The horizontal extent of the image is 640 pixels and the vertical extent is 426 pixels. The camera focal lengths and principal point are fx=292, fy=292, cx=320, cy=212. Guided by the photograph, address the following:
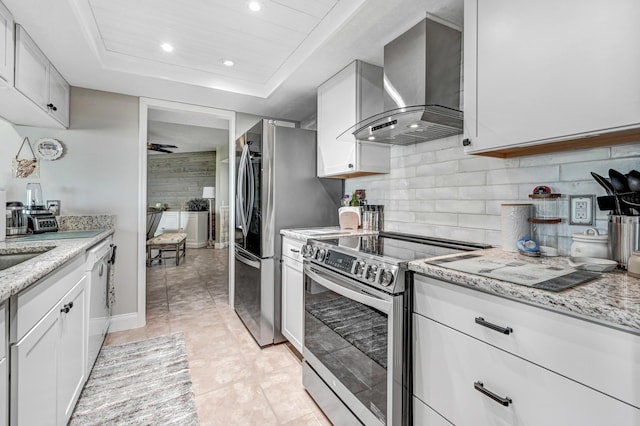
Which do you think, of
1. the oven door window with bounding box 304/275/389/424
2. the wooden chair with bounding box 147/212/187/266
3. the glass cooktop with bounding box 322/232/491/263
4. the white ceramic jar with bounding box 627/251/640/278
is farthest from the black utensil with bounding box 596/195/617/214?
the wooden chair with bounding box 147/212/187/266

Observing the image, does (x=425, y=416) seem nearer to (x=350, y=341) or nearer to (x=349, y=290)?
(x=350, y=341)

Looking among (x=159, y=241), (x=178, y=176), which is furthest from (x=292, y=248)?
(x=178, y=176)

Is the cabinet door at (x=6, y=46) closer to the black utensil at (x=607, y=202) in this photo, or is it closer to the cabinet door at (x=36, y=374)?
the cabinet door at (x=36, y=374)

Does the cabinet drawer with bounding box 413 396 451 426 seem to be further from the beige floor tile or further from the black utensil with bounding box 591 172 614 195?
the black utensil with bounding box 591 172 614 195

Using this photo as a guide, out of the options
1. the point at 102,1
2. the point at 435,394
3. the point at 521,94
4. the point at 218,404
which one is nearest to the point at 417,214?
the point at 521,94

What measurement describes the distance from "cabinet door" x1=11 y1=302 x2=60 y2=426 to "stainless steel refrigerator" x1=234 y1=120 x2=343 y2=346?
142 cm

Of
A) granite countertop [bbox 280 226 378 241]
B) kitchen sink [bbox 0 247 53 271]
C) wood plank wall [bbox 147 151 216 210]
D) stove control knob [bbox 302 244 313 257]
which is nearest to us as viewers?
kitchen sink [bbox 0 247 53 271]

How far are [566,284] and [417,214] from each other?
1.31 meters

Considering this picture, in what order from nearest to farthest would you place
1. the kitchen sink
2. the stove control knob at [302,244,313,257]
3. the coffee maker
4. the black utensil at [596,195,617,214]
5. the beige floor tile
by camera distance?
the black utensil at [596,195,617,214]
the kitchen sink
the beige floor tile
the stove control knob at [302,244,313,257]
the coffee maker

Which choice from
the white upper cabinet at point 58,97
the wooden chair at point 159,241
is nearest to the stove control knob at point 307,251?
the white upper cabinet at point 58,97

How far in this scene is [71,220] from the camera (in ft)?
8.77

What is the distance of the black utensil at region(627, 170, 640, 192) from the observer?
1.06 m

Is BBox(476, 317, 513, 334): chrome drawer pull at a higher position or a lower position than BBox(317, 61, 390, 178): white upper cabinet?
lower

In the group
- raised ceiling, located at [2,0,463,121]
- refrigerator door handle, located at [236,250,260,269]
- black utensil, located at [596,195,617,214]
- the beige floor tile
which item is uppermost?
raised ceiling, located at [2,0,463,121]
